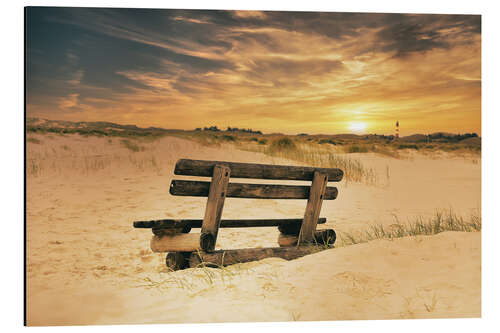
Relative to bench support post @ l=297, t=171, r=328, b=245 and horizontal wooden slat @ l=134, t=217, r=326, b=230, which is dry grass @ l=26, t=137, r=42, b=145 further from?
bench support post @ l=297, t=171, r=328, b=245

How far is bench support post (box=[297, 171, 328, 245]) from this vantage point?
16.6 feet

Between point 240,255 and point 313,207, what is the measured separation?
111 cm

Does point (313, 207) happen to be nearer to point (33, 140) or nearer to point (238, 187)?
point (238, 187)

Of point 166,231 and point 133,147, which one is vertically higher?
point 133,147

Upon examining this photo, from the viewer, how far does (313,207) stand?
511 cm

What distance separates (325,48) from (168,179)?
546 centimetres

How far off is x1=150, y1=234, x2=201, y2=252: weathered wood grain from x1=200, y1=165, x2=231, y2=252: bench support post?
9cm

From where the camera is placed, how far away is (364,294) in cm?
389

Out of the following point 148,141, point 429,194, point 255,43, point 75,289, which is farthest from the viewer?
point 429,194

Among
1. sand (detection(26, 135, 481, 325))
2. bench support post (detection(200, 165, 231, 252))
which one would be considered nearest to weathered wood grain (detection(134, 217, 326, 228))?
bench support post (detection(200, 165, 231, 252))

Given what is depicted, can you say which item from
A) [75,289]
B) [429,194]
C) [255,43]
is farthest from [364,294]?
[429,194]

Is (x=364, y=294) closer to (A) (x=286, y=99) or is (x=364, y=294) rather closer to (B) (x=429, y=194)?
(A) (x=286, y=99)

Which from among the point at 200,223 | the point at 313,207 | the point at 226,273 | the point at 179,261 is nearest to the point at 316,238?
the point at 313,207

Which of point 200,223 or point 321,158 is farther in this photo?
point 321,158
